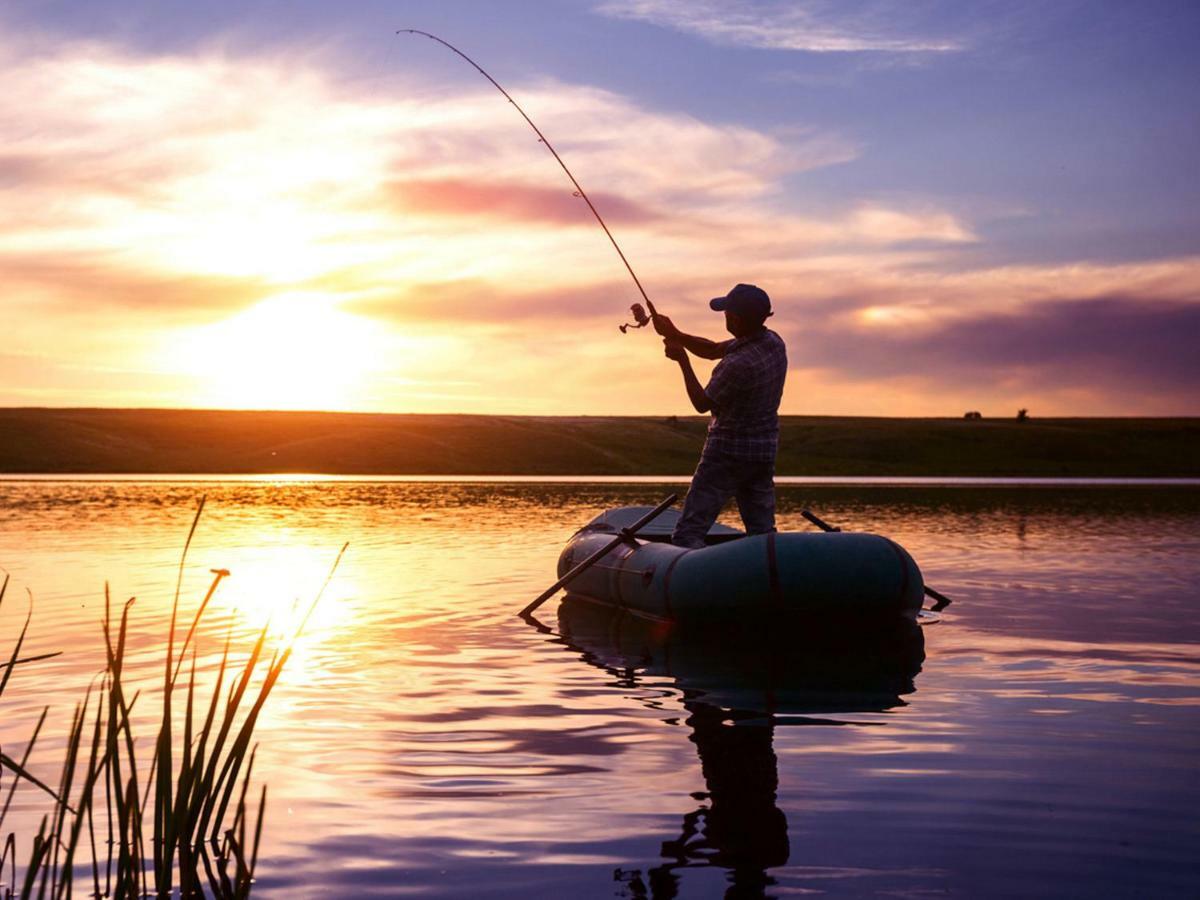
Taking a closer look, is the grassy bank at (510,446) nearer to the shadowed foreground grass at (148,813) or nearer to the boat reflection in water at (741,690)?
the boat reflection in water at (741,690)

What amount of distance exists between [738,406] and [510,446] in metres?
72.6

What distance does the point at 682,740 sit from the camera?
746cm

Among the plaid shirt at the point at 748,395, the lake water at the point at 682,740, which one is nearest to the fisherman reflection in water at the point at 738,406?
the plaid shirt at the point at 748,395

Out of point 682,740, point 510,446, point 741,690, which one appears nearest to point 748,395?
point 741,690

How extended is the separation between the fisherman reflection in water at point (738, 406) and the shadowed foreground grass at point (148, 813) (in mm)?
5918

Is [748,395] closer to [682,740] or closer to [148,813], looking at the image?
[682,740]

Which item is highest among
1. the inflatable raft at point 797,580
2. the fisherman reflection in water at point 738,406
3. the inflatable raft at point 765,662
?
the fisherman reflection in water at point 738,406

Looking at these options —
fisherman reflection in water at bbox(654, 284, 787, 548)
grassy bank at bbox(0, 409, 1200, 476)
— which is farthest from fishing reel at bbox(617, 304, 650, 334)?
grassy bank at bbox(0, 409, 1200, 476)

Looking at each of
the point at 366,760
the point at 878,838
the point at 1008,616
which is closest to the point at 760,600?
the point at 1008,616

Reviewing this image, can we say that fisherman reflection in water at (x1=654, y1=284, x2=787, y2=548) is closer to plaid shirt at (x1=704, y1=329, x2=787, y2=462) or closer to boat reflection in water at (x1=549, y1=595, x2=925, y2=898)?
plaid shirt at (x1=704, y1=329, x2=787, y2=462)

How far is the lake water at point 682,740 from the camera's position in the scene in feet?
16.8

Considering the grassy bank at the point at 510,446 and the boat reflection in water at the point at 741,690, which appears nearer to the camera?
the boat reflection in water at the point at 741,690

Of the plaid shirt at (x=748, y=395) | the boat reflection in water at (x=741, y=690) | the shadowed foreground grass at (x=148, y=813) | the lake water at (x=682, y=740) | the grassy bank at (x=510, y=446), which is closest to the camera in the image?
the shadowed foreground grass at (x=148, y=813)

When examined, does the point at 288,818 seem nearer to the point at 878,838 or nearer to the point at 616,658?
the point at 878,838
